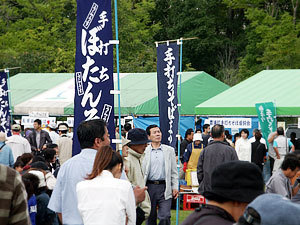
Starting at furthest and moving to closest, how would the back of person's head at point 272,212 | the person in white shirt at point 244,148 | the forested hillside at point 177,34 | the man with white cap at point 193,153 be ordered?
1. the forested hillside at point 177,34
2. the person in white shirt at point 244,148
3. the man with white cap at point 193,153
4. the back of person's head at point 272,212

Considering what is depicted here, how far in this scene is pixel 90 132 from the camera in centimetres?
517

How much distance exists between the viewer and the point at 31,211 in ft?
22.0

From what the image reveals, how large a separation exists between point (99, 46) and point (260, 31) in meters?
28.9

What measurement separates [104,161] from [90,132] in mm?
492

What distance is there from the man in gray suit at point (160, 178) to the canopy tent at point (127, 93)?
16.0m

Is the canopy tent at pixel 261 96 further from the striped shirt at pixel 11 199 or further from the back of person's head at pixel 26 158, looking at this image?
the striped shirt at pixel 11 199

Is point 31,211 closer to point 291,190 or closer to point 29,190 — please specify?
point 29,190

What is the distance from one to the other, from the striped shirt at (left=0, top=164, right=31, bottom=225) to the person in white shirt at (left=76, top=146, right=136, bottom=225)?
1.53m

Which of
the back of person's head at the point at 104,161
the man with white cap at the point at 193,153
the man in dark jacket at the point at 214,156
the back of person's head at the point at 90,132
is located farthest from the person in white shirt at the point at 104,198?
the man with white cap at the point at 193,153

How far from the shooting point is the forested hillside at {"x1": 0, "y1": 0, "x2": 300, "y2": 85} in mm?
34688

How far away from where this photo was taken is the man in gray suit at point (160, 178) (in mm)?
9008

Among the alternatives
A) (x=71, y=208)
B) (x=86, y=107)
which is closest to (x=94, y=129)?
(x=71, y=208)

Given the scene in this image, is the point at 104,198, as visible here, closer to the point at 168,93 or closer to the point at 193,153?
the point at 168,93

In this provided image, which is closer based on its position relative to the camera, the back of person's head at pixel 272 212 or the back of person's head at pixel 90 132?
the back of person's head at pixel 272 212
